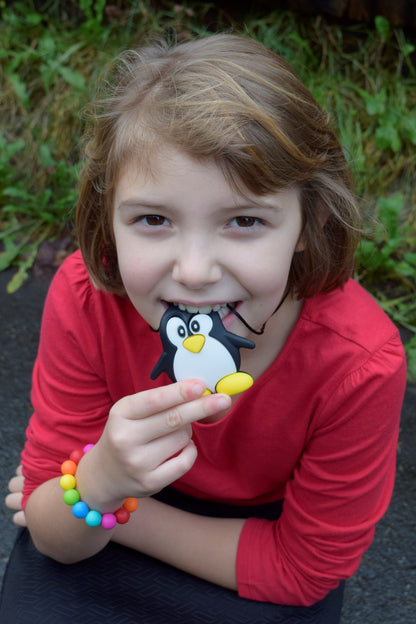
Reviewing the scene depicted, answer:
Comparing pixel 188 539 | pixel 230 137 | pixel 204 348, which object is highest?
pixel 230 137

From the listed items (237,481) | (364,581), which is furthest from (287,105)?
(364,581)

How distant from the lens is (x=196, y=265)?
4.25 ft

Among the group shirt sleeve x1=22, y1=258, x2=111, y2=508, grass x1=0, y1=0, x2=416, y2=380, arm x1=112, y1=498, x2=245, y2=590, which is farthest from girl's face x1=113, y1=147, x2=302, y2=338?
grass x1=0, y1=0, x2=416, y2=380

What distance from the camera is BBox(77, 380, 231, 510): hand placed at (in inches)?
51.1

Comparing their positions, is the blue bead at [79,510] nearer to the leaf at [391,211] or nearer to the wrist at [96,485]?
the wrist at [96,485]

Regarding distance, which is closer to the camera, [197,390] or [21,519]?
[197,390]

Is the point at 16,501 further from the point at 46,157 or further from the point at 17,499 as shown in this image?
the point at 46,157

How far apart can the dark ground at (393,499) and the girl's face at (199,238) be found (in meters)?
1.24

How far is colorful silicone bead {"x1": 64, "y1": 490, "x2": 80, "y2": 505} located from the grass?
1927mm

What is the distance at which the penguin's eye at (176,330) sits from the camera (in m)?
1.39

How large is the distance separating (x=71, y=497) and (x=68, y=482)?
0.12ft

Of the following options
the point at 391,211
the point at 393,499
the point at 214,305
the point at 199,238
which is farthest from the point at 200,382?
the point at 391,211

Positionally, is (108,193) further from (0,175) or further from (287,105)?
(0,175)

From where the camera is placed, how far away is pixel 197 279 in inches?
50.8
